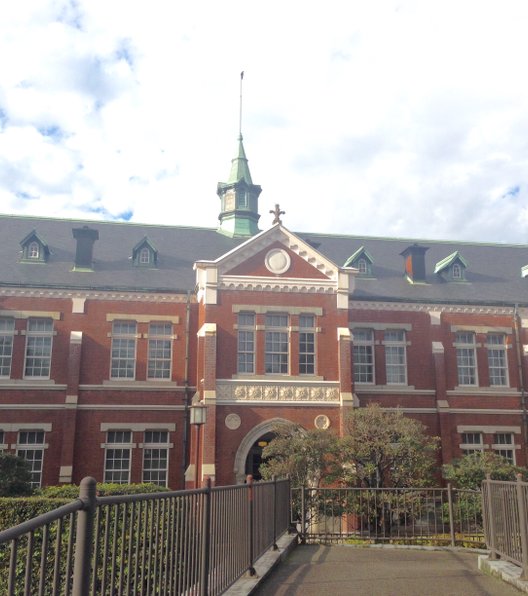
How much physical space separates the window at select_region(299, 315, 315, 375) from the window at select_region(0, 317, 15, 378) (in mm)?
11378

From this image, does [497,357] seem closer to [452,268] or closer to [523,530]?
[452,268]

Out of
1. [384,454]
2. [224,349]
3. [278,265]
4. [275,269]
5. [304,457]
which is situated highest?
[278,265]

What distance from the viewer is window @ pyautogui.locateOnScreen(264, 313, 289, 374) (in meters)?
23.7

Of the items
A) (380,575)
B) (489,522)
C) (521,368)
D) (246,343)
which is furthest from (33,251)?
(489,522)

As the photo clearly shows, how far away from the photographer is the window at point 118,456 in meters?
24.3

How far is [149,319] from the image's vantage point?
85.5ft

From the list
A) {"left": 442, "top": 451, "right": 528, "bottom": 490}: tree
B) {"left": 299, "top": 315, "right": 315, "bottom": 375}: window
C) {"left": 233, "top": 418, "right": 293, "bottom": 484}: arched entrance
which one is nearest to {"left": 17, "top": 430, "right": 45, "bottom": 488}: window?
{"left": 233, "top": 418, "right": 293, "bottom": 484}: arched entrance

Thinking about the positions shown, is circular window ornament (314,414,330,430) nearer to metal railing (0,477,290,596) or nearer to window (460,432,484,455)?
window (460,432,484,455)

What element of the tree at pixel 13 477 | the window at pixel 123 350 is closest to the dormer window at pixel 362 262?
the window at pixel 123 350

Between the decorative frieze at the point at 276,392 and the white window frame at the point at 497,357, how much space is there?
8491mm

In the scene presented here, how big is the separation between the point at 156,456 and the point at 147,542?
19.5 metres

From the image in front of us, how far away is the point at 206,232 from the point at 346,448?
15521 mm

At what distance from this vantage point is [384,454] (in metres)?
19.6

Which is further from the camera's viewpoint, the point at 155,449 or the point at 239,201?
the point at 239,201
